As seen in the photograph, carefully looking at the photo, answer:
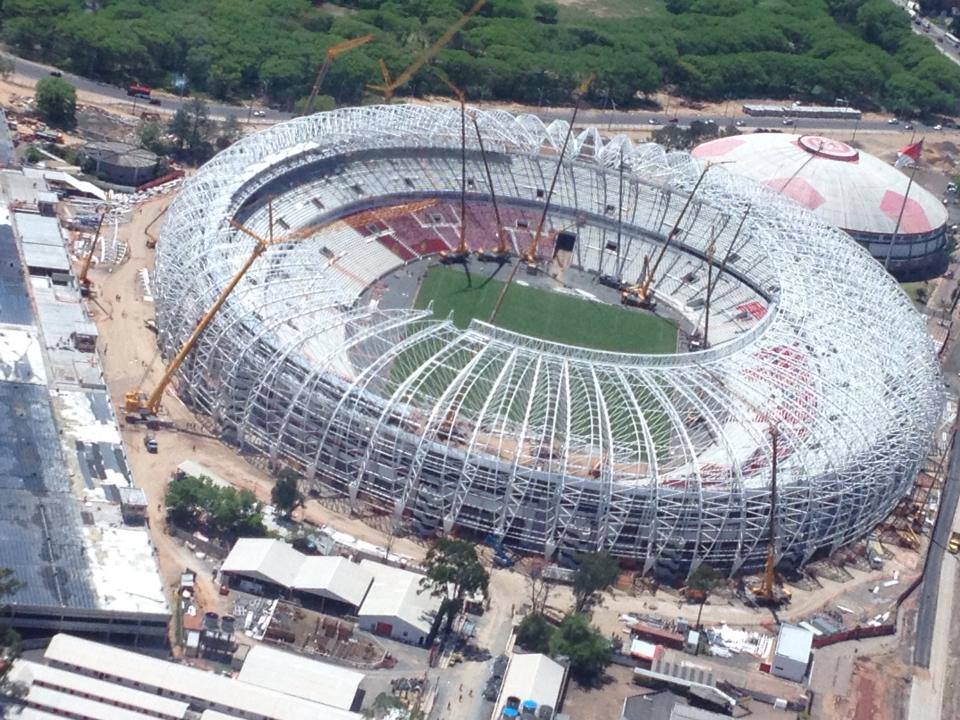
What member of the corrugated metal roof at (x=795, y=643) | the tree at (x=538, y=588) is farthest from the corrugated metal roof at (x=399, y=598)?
the corrugated metal roof at (x=795, y=643)

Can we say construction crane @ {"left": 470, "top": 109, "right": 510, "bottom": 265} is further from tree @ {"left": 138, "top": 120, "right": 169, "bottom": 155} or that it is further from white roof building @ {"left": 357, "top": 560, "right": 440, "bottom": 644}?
white roof building @ {"left": 357, "top": 560, "right": 440, "bottom": 644}

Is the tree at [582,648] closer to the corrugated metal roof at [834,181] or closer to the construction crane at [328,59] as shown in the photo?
the corrugated metal roof at [834,181]

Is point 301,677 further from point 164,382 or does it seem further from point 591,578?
point 164,382

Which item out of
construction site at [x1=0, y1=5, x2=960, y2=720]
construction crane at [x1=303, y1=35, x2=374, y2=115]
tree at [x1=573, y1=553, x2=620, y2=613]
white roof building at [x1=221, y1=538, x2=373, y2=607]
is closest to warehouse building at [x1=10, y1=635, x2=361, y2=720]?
construction site at [x1=0, y1=5, x2=960, y2=720]

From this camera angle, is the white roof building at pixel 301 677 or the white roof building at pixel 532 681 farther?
the white roof building at pixel 532 681

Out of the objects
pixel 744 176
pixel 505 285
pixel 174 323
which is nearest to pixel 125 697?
pixel 174 323

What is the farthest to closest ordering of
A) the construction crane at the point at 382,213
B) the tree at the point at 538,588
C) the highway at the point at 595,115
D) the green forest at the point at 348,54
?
the green forest at the point at 348,54 → the highway at the point at 595,115 → the construction crane at the point at 382,213 → the tree at the point at 538,588
